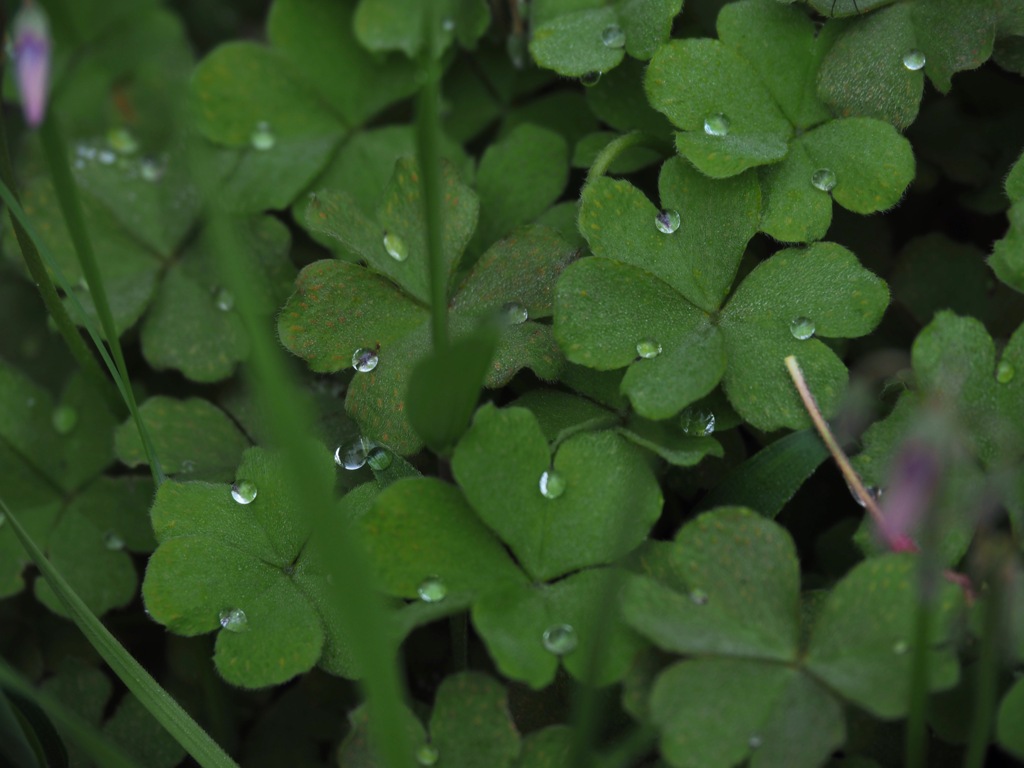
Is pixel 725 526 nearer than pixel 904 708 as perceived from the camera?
No

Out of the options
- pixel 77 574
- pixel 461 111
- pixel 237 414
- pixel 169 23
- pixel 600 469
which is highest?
pixel 169 23

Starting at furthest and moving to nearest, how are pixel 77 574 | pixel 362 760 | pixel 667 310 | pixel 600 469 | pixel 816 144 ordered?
pixel 77 574
pixel 816 144
pixel 667 310
pixel 600 469
pixel 362 760

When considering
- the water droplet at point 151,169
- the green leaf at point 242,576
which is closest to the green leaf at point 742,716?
the green leaf at point 242,576

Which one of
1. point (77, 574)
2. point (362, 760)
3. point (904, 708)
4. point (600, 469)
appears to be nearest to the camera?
point (904, 708)

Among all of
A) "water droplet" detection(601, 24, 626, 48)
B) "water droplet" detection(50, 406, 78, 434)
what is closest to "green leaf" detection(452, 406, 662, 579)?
"water droplet" detection(601, 24, 626, 48)

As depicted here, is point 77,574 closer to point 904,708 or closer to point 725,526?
point 725,526

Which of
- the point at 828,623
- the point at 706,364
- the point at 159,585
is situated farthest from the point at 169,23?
the point at 828,623
